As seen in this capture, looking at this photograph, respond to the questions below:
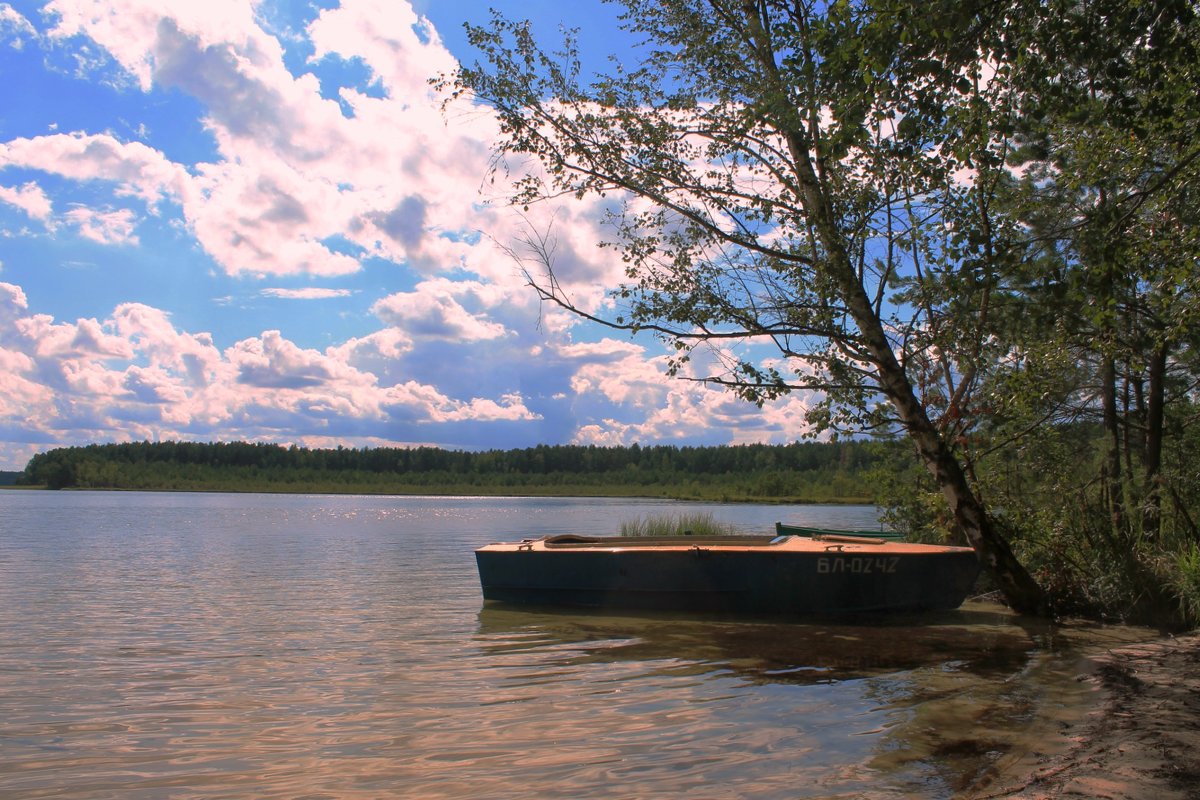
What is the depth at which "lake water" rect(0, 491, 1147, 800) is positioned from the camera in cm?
558

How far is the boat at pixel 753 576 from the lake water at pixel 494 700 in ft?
1.35

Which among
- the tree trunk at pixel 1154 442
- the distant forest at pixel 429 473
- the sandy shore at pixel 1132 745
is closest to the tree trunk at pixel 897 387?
the tree trunk at pixel 1154 442

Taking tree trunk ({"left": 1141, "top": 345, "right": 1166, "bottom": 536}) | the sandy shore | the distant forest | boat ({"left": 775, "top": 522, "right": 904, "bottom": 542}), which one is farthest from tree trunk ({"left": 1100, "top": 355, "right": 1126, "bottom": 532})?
the distant forest

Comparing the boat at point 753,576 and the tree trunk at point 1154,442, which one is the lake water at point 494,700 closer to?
the boat at point 753,576

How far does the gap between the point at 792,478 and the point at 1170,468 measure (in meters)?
87.7

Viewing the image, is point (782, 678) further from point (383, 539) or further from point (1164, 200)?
point (383, 539)

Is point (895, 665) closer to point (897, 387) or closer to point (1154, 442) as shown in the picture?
point (897, 387)

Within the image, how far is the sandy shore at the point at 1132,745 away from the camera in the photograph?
Answer: 4656 mm

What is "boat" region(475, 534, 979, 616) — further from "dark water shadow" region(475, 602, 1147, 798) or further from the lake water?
the lake water

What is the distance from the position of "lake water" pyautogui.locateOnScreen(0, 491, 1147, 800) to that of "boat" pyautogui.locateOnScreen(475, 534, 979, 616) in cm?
41

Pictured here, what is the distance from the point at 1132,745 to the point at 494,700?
16.2 ft

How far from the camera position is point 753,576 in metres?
12.3

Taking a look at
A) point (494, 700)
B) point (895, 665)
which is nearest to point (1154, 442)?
point (895, 665)

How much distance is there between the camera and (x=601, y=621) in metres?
12.6
